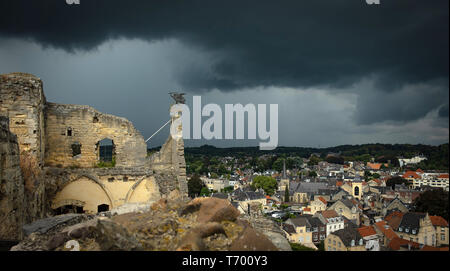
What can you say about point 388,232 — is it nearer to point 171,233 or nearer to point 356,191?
point 171,233

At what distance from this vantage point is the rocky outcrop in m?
4.18

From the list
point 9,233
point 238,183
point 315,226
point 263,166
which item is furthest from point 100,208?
point 263,166

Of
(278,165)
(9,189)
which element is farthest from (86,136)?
(278,165)

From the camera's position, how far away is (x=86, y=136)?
1438 cm

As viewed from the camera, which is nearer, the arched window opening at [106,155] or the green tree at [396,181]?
the arched window opening at [106,155]

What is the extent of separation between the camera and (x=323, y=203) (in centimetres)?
6625

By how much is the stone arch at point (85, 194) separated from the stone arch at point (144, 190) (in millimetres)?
938

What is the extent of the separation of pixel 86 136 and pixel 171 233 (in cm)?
1136

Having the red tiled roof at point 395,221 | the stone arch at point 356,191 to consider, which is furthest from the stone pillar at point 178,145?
the stone arch at point 356,191

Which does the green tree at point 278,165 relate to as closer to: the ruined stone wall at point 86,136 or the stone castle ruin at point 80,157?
the stone castle ruin at point 80,157

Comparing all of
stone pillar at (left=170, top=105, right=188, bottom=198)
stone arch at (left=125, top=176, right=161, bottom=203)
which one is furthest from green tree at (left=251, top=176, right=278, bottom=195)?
stone arch at (left=125, top=176, right=161, bottom=203)

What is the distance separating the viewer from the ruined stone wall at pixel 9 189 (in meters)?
7.19

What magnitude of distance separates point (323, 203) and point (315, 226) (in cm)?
2798
